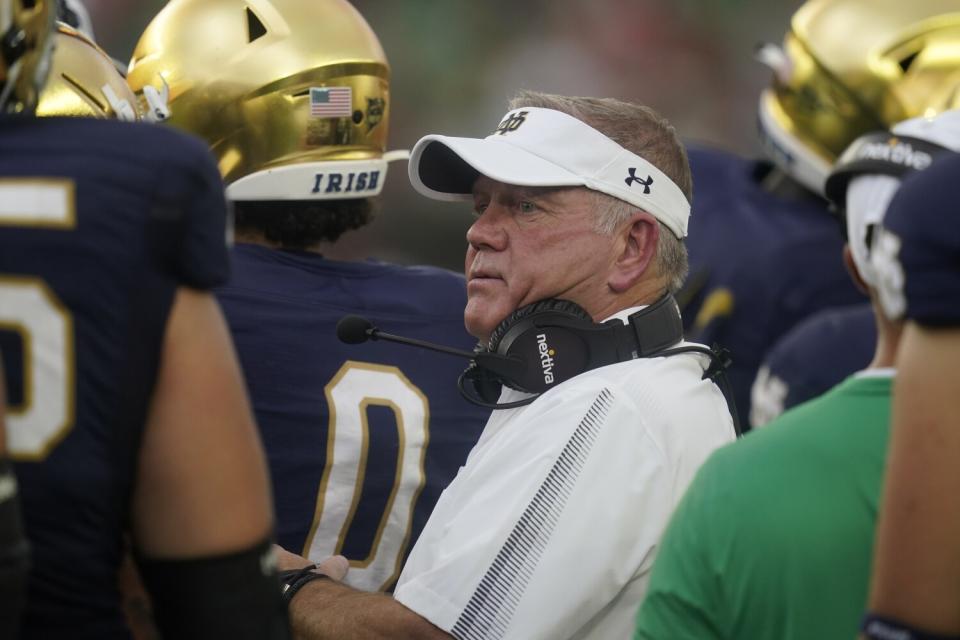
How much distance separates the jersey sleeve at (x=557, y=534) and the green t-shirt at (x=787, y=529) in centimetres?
36

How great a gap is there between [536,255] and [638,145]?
0.27 meters

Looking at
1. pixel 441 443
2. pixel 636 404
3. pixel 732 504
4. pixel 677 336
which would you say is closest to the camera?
pixel 732 504

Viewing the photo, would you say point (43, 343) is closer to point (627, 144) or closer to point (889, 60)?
point (627, 144)

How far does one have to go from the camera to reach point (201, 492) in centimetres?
161

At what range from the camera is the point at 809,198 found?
5.52m

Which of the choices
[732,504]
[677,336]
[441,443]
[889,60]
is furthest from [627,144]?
[889,60]

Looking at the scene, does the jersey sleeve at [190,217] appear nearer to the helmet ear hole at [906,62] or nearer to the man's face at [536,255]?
the man's face at [536,255]

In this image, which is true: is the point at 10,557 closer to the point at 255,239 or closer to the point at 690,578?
the point at 690,578

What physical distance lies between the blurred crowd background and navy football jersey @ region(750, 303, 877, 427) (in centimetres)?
573

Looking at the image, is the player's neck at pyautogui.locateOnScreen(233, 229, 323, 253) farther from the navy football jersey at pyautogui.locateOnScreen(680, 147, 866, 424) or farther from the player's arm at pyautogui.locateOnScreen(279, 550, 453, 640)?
the navy football jersey at pyautogui.locateOnScreen(680, 147, 866, 424)

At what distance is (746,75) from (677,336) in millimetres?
8287

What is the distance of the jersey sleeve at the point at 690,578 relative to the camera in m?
1.85

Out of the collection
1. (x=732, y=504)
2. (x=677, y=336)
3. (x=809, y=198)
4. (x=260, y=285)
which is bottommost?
(x=809, y=198)

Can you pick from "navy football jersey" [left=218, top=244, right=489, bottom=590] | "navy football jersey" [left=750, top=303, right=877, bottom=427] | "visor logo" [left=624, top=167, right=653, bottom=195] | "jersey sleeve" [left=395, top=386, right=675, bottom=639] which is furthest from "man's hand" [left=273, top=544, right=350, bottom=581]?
"navy football jersey" [left=750, top=303, right=877, bottom=427]
